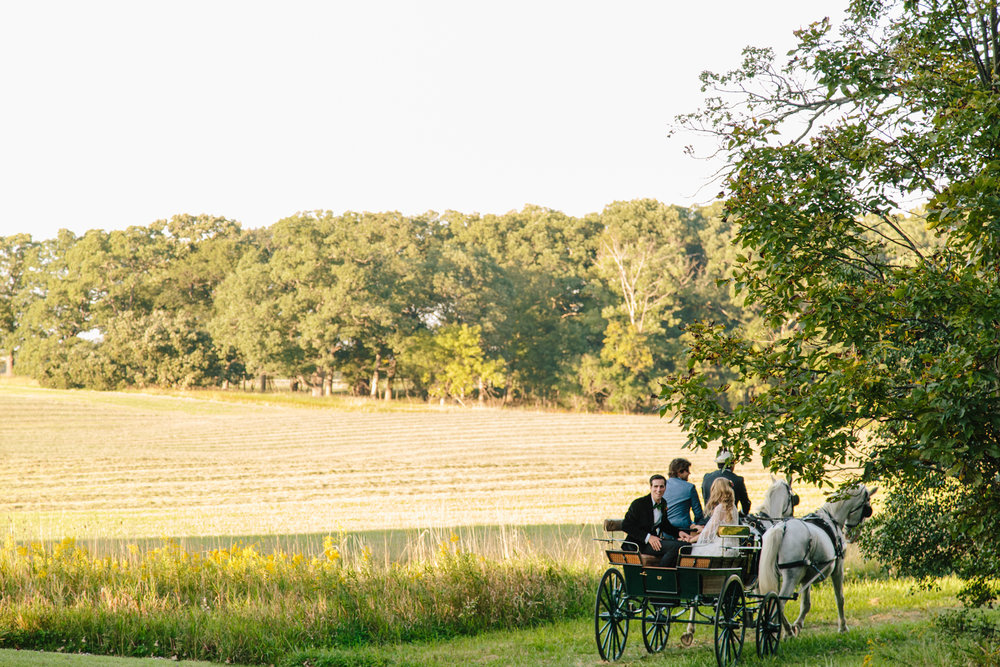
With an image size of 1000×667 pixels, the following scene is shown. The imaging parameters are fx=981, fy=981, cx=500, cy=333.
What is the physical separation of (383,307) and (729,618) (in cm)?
5601

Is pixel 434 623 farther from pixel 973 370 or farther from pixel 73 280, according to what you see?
pixel 73 280

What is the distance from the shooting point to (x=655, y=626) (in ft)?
31.0

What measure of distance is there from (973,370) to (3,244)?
82.2 meters

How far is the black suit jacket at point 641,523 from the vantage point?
8953 millimetres

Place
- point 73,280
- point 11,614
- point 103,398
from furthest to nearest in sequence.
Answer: point 73,280 < point 103,398 < point 11,614

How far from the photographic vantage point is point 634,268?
67.5 meters

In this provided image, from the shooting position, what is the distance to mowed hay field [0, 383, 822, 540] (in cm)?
2556

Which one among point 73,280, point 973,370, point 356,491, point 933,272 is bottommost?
point 356,491

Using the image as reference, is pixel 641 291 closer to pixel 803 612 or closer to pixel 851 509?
pixel 851 509

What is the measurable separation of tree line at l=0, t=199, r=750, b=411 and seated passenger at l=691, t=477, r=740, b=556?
52774mm

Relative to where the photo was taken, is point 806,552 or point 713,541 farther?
point 806,552

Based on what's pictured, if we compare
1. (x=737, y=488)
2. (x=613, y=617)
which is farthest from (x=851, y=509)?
(x=613, y=617)

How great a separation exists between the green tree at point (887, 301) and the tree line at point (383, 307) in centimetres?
5333

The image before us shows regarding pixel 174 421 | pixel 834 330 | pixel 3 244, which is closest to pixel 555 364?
pixel 174 421
